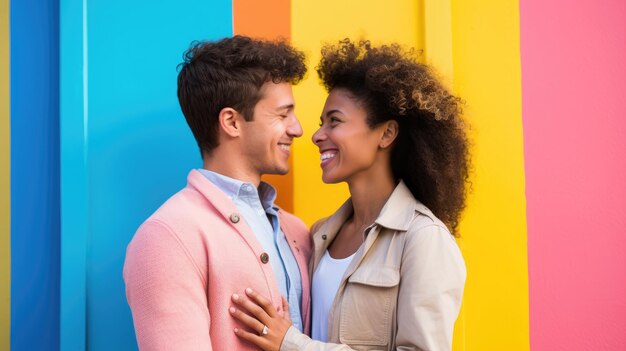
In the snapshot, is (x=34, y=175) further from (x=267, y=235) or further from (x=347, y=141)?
(x=347, y=141)

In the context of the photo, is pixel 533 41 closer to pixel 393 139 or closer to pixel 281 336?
pixel 393 139

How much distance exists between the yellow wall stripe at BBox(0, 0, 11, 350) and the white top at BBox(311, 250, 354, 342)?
1171mm

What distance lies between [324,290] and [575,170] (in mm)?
1288

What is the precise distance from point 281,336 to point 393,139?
2.85ft

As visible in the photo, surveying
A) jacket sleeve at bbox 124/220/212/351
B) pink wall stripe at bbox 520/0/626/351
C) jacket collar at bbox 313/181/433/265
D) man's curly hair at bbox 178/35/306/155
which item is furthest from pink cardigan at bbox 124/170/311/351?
pink wall stripe at bbox 520/0/626/351

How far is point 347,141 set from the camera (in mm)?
2432

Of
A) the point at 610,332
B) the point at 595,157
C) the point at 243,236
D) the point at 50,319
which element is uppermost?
the point at 595,157

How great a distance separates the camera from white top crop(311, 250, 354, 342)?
2303 mm

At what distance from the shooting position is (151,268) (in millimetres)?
2004

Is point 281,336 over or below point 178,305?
below

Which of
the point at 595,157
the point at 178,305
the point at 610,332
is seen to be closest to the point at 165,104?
the point at 178,305

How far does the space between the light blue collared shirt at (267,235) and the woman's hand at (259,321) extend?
0.53 feet

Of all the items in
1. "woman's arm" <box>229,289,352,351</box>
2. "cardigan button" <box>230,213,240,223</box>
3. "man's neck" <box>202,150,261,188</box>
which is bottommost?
"woman's arm" <box>229,289,352,351</box>

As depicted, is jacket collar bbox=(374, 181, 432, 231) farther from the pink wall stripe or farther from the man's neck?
the pink wall stripe
